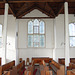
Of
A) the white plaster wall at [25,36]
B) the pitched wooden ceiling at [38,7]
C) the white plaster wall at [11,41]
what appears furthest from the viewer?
the white plaster wall at [25,36]

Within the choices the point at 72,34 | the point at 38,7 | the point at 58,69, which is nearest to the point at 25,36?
the point at 38,7

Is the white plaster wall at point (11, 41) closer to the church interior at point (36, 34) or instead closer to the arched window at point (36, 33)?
the church interior at point (36, 34)

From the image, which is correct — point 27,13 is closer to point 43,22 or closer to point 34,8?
point 34,8

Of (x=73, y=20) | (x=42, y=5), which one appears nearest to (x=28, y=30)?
(x=42, y=5)

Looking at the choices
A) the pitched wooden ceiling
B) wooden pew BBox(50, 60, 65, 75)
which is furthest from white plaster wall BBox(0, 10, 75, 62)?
wooden pew BBox(50, 60, 65, 75)

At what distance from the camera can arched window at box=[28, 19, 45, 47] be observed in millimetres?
11320

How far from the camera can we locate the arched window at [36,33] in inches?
446

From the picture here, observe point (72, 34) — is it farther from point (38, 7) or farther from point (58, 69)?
point (58, 69)

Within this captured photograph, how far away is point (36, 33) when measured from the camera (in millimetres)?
11414

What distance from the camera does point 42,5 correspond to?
33.8 ft

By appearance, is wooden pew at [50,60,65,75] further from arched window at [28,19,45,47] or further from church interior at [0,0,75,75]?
arched window at [28,19,45,47]

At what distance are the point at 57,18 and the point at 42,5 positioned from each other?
67.7 inches

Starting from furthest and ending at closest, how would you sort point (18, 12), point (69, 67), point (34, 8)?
point (34, 8) → point (18, 12) → point (69, 67)

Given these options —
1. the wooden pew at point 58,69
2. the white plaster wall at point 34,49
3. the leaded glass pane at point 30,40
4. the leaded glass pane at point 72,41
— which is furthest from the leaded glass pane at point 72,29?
the wooden pew at point 58,69
